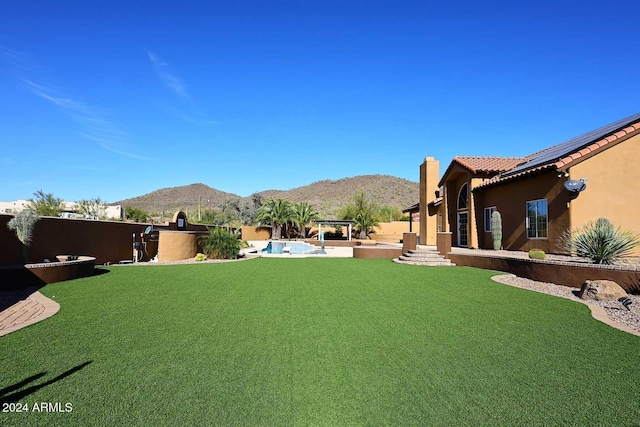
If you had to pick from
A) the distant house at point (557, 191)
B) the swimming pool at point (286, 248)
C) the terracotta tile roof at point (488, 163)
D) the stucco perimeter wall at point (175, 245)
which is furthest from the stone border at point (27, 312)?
the swimming pool at point (286, 248)

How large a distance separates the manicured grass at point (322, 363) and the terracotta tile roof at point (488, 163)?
14.4 meters

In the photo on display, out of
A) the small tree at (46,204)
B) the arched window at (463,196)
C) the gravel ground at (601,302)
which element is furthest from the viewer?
the small tree at (46,204)

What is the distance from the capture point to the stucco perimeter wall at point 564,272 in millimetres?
9070

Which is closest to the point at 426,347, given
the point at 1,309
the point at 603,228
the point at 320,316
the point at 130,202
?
the point at 320,316

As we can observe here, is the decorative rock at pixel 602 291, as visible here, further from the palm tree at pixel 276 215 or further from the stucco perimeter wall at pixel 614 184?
the palm tree at pixel 276 215

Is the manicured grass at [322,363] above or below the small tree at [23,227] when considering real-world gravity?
below

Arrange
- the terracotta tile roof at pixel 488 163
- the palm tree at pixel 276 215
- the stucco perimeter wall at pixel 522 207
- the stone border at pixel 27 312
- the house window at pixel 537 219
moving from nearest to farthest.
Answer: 1. the stone border at pixel 27 312
2. the stucco perimeter wall at pixel 522 207
3. the house window at pixel 537 219
4. the terracotta tile roof at pixel 488 163
5. the palm tree at pixel 276 215

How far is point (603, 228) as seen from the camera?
10922mm

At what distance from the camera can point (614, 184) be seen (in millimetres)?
14516

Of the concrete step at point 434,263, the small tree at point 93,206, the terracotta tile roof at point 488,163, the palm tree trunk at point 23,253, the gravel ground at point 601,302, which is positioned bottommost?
the gravel ground at point 601,302

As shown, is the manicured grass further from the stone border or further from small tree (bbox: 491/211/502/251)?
small tree (bbox: 491/211/502/251)

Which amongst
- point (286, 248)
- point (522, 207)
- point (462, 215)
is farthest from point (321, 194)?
point (522, 207)

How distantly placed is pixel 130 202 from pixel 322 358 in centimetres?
8910

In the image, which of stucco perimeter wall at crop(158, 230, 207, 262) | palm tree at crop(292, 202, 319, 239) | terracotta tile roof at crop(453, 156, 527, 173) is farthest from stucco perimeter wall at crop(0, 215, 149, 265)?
palm tree at crop(292, 202, 319, 239)
